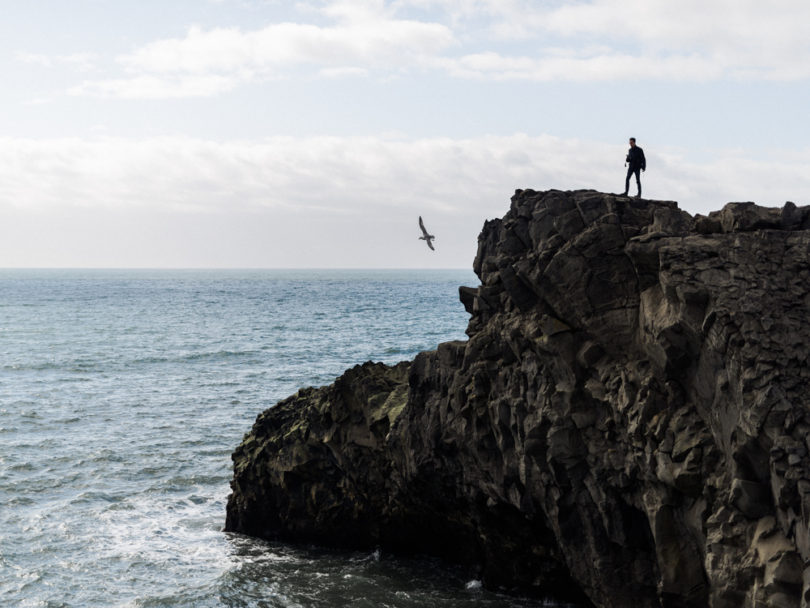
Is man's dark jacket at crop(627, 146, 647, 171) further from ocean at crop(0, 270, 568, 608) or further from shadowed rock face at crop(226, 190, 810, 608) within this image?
ocean at crop(0, 270, 568, 608)

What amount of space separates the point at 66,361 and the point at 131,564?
147 ft

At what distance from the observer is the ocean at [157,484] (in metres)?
23.0

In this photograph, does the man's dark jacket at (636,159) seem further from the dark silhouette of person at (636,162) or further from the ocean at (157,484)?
the ocean at (157,484)

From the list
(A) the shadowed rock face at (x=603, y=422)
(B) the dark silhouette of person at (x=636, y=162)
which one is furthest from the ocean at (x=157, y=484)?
(B) the dark silhouette of person at (x=636, y=162)

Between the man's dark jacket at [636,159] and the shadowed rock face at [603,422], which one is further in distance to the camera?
the man's dark jacket at [636,159]

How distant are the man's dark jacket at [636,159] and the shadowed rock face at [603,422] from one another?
Result: 3495 mm

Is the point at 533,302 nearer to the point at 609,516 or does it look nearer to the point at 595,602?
the point at 609,516

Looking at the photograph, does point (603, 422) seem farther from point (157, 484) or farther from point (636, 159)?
point (157, 484)

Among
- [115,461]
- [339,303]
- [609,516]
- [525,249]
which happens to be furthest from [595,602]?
[339,303]

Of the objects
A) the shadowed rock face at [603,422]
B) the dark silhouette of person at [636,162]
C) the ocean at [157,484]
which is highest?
the dark silhouette of person at [636,162]

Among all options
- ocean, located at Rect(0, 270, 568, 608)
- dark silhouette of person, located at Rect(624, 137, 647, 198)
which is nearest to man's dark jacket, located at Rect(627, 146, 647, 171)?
dark silhouette of person, located at Rect(624, 137, 647, 198)

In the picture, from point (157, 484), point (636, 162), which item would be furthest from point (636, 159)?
point (157, 484)

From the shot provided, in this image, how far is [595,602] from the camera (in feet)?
62.4

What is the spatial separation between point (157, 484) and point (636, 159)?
69.1 ft
